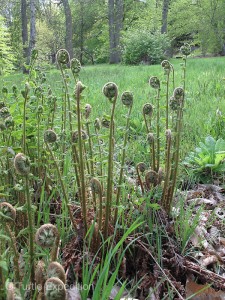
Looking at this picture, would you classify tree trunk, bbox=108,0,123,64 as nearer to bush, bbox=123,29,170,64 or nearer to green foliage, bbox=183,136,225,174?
bush, bbox=123,29,170,64

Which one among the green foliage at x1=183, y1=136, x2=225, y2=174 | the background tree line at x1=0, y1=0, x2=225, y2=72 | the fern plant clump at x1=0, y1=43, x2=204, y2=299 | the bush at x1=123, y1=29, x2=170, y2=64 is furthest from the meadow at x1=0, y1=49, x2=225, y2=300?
the bush at x1=123, y1=29, x2=170, y2=64

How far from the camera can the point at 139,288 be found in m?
1.46

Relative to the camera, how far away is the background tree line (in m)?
19.7

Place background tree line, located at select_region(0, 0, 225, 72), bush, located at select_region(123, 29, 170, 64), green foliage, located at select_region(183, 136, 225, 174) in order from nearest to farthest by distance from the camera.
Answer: green foliage, located at select_region(183, 136, 225, 174), bush, located at select_region(123, 29, 170, 64), background tree line, located at select_region(0, 0, 225, 72)

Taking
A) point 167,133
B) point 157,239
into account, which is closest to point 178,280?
point 157,239

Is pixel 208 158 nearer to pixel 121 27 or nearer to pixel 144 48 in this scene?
pixel 144 48

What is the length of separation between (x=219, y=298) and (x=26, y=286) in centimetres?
79

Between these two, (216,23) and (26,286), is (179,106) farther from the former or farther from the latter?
(216,23)

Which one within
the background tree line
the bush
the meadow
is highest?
the background tree line

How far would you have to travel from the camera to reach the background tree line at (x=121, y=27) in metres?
19.7

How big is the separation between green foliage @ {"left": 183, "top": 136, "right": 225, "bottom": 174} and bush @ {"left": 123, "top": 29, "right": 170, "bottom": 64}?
642 inches

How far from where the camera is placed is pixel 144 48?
62.8 feet

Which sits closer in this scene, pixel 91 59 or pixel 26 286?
pixel 26 286

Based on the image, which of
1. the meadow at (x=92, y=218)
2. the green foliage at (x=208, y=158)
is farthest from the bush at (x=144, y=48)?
the meadow at (x=92, y=218)
